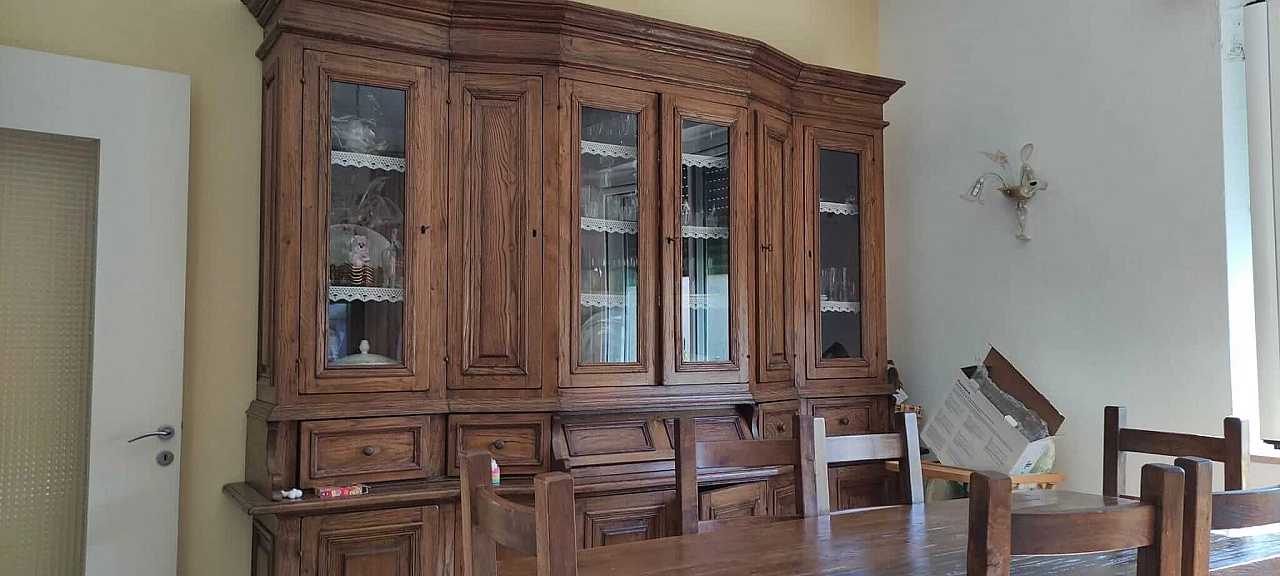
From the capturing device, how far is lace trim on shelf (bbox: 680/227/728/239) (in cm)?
336

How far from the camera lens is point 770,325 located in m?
3.58

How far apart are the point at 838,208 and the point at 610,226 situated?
1142 millimetres

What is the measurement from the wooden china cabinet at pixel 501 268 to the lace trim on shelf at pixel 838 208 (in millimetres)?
337

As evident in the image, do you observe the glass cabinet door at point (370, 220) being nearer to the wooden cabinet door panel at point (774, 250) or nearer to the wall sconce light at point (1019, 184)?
the wooden cabinet door panel at point (774, 250)

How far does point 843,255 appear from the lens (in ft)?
12.8

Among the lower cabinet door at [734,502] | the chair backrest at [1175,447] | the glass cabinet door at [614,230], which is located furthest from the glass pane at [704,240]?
the chair backrest at [1175,447]

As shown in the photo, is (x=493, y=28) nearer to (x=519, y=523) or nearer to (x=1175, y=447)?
(x=519, y=523)

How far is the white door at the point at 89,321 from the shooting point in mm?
2633

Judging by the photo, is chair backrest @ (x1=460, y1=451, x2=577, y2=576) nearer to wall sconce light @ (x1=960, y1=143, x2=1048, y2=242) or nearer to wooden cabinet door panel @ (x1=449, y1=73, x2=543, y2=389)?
wooden cabinet door panel @ (x1=449, y1=73, x2=543, y2=389)

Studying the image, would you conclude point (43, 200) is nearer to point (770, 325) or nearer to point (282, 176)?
point (282, 176)

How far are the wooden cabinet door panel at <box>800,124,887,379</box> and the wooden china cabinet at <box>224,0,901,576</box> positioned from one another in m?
0.25

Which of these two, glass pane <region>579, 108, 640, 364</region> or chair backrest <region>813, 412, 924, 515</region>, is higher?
glass pane <region>579, 108, 640, 364</region>

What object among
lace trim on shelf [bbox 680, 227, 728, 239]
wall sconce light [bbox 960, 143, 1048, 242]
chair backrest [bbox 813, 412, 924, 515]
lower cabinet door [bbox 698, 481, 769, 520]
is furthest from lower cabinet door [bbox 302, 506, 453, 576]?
wall sconce light [bbox 960, 143, 1048, 242]

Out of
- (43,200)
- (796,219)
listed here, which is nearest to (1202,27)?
(796,219)
